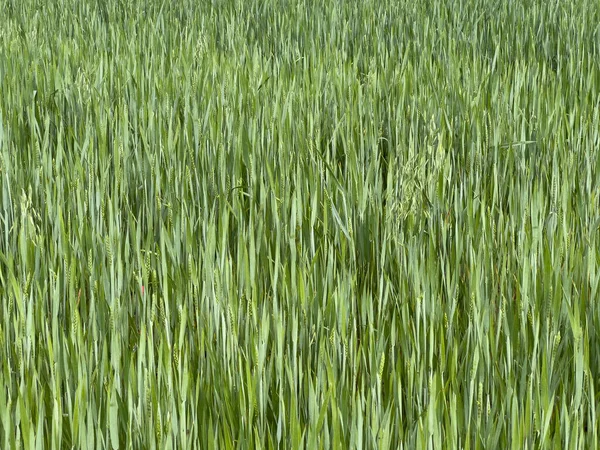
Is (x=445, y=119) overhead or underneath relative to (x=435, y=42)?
underneath

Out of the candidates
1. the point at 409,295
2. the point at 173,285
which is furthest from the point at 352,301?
the point at 173,285

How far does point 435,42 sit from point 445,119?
166 cm

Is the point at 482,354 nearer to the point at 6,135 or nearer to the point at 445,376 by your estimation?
the point at 445,376

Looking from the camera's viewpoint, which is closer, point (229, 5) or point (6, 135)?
point (6, 135)

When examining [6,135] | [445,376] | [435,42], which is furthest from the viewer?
[435,42]

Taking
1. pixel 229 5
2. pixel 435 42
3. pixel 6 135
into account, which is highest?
pixel 229 5

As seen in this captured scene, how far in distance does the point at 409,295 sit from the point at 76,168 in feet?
2.76

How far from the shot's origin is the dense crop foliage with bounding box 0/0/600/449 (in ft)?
3.29

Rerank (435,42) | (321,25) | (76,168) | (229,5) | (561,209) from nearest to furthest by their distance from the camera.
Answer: (561,209), (76,168), (435,42), (321,25), (229,5)

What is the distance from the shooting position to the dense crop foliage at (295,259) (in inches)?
39.5

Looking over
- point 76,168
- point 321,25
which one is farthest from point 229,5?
point 76,168

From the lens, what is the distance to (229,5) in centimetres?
515

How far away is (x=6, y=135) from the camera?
87.7 inches

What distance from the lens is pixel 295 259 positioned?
1.35 meters
